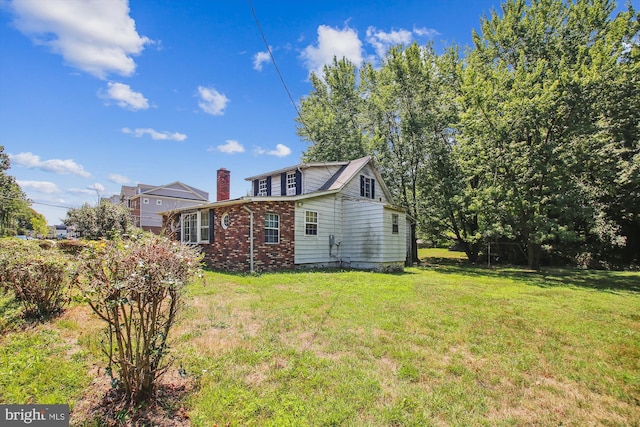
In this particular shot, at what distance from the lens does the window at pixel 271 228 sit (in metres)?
12.6

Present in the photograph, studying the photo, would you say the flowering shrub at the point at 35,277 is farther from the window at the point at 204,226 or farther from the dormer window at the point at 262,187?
the dormer window at the point at 262,187

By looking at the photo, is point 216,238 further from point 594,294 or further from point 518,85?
point 518,85

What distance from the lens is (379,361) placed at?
395 cm

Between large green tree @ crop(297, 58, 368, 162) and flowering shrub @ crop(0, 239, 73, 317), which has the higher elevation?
large green tree @ crop(297, 58, 368, 162)

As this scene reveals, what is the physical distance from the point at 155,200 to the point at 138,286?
37.6 meters

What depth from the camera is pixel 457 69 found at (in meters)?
19.3

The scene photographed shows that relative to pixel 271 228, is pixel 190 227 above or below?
above

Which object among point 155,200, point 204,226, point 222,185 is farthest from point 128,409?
point 155,200

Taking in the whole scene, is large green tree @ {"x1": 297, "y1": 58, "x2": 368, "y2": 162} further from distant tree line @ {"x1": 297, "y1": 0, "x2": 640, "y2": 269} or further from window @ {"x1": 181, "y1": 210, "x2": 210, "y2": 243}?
window @ {"x1": 181, "y1": 210, "x2": 210, "y2": 243}

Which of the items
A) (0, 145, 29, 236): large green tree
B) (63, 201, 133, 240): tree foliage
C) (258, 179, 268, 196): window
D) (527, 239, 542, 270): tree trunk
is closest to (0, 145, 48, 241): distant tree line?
(0, 145, 29, 236): large green tree

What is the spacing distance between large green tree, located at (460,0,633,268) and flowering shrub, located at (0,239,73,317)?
646 inches

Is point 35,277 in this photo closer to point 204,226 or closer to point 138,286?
point 138,286

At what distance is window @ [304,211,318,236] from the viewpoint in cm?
1368

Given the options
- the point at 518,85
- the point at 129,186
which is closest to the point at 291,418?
the point at 518,85
